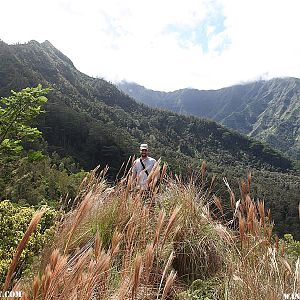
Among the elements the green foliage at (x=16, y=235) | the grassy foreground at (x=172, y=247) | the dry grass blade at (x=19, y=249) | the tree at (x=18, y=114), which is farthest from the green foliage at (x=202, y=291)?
the tree at (x=18, y=114)

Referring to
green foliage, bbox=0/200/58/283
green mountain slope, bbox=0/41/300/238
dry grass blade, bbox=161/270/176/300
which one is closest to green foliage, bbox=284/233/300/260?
green mountain slope, bbox=0/41/300/238

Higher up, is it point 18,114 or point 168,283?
point 168,283

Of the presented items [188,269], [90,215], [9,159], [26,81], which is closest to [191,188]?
[188,269]

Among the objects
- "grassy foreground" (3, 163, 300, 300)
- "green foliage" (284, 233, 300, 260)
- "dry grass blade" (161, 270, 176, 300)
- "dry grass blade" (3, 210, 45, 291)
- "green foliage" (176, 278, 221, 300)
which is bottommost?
"green foliage" (284, 233, 300, 260)

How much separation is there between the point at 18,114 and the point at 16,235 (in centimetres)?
537

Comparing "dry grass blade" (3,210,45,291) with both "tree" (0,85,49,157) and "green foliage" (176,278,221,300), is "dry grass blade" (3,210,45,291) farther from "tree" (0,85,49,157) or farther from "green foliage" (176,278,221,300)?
"tree" (0,85,49,157)

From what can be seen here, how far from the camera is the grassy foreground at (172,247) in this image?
1.77m

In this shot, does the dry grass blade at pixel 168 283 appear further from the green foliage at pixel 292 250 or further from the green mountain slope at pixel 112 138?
the green mountain slope at pixel 112 138

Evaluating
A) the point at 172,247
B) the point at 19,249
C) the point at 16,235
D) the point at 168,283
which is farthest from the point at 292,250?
the point at 19,249

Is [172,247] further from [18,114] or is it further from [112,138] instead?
[112,138]

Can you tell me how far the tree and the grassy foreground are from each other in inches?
197

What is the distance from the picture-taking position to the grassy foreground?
1766 mm

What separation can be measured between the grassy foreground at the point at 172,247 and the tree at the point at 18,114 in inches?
197

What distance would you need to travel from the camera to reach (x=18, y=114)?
8156 millimetres
